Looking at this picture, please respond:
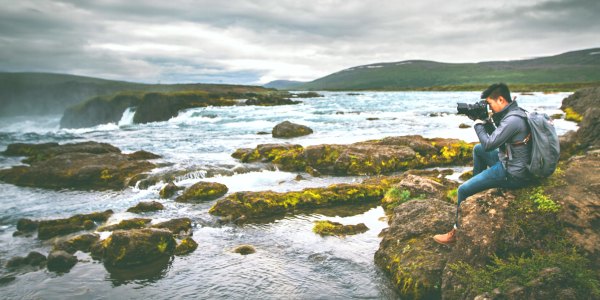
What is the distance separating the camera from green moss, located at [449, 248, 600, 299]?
17.6 feet

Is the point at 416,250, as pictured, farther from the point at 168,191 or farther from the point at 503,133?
the point at 168,191

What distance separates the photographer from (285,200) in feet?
46.0

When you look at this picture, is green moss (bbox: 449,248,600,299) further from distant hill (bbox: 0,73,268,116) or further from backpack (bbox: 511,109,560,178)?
distant hill (bbox: 0,73,268,116)

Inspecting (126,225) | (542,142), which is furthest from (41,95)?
(542,142)

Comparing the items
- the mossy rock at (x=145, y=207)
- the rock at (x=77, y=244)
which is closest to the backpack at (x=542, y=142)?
the rock at (x=77, y=244)

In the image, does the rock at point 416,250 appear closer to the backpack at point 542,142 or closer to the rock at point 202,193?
the backpack at point 542,142

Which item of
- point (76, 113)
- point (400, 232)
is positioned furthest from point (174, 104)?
point (400, 232)

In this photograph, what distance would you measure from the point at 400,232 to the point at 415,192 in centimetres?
453

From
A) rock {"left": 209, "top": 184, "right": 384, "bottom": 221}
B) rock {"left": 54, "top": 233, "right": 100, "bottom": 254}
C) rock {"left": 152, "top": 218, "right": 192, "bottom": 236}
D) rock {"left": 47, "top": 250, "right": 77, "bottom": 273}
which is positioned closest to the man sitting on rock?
rock {"left": 209, "top": 184, "right": 384, "bottom": 221}

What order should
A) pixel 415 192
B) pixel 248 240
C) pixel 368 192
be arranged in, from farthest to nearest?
1. pixel 368 192
2. pixel 415 192
3. pixel 248 240

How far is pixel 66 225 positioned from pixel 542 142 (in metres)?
13.5

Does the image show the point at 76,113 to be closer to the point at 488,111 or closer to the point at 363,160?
the point at 363,160

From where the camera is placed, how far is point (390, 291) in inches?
311

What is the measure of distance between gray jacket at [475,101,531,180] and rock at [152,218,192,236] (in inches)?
355
